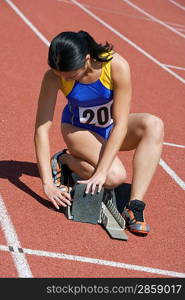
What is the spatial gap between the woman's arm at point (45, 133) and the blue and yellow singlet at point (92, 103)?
3.5 inches

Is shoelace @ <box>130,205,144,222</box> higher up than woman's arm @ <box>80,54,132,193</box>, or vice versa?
woman's arm @ <box>80,54,132,193</box>

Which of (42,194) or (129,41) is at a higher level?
(42,194)

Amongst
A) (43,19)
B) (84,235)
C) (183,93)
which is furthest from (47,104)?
(43,19)

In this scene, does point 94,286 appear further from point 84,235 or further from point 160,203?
point 160,203

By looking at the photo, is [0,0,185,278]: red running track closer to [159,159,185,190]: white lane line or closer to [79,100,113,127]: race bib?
[159,159,185,190]: white lane line

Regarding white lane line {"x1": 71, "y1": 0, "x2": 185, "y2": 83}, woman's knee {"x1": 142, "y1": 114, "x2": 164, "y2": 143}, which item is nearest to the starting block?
woman's knee {"x1": 142, "y1": 114, "x2": 164, "y2": 143}

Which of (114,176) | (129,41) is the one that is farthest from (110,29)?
(114,176)

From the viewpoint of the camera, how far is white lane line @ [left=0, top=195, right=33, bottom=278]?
3.68 meters

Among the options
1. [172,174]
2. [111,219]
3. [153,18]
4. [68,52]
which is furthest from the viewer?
[153,18]

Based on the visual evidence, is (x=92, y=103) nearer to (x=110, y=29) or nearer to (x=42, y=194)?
(x=42, y=194)

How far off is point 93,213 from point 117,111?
0.72 metres

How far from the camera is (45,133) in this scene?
4.39m

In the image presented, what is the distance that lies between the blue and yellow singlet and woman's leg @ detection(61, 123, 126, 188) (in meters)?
0.06

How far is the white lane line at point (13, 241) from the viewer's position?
3.68m
